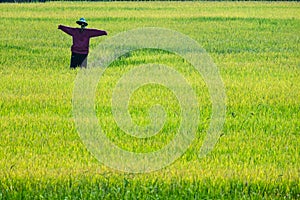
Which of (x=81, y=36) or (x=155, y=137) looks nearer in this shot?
(x=155, y=137)

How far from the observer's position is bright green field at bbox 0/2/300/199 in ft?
19.4

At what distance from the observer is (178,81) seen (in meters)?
11.1

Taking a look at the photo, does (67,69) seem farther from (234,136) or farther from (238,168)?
(238,168)

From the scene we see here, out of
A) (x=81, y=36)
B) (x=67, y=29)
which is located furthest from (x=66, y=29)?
(x=81, y=36)

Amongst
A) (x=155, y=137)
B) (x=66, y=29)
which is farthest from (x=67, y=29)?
(x=155, y=137)

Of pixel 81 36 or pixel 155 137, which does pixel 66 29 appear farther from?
pixel 155 137

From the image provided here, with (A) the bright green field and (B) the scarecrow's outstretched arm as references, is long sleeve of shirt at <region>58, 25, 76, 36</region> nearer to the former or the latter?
(B) the scarecrow's outstretched arm

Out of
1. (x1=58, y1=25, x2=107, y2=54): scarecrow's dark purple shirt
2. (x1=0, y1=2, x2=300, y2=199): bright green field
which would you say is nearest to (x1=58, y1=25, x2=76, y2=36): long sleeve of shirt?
(x1=58, y1=25, x2=107, y2=54): scarecrow's dark purple shirt

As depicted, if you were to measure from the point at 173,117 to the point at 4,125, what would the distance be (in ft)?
5.66

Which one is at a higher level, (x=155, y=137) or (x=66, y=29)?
(x=66, y=29)

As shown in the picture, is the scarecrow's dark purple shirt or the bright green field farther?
the scarecrow's dark purple shirt

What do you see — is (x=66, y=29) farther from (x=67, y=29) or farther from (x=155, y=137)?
(x=155, y=137)

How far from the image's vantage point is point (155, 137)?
7461 millimetres

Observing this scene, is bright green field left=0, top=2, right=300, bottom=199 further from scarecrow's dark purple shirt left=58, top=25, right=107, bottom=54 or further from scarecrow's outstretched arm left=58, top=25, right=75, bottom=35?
scarecrow's outstretched arm left=58, top=25, right=75, bottom=35
